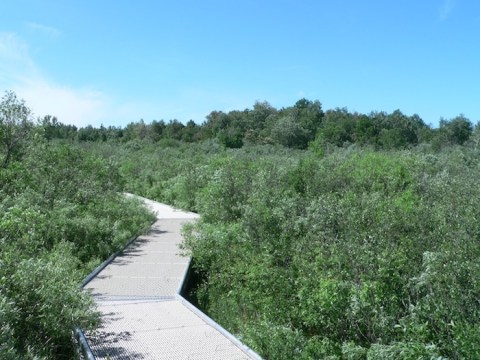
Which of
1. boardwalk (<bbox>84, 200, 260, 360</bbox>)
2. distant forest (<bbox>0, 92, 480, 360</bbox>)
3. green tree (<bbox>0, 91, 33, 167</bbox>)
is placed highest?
green tree (<bbox>0, 91, 33, 167</bbox>)

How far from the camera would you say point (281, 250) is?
28.9 ft

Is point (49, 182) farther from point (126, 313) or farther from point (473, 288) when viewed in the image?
point (473, 288)

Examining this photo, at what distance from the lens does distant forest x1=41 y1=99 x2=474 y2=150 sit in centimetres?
4356

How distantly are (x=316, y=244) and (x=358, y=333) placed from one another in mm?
2022

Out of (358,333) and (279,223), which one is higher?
(279,223)

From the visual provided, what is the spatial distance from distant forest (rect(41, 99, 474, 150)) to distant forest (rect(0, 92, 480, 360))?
25377 millimetres

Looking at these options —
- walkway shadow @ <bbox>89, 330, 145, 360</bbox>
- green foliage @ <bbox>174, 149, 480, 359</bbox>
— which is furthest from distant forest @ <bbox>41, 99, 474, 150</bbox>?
walkway shadow @ <bbox>89, 330, 145, 360</bbox>

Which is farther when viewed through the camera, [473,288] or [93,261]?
[93,261]

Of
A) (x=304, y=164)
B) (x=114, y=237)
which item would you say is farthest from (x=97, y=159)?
(x=304, y=164)

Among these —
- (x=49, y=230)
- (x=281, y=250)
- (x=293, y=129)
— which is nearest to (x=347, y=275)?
(x=281, y=250)

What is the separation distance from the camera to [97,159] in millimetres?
16719

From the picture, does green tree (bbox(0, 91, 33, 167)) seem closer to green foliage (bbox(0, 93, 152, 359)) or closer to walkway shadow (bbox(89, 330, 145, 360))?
green foliage (bbox(0, 93, 152, 359))

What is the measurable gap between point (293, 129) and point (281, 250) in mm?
37301

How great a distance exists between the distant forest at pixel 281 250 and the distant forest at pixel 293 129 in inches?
999
